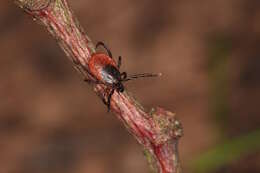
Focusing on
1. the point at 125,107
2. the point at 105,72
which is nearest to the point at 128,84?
the point at 105,72

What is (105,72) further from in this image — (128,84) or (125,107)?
(128,84)

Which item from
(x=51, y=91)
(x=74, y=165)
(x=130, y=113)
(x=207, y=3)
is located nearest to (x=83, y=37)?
(x=130, y=113)

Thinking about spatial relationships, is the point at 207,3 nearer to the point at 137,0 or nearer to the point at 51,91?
the point at 137,0

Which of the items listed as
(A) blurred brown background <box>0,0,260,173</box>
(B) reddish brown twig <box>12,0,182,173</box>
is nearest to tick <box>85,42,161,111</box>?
(B) reddish brown twig <box>12,0,182,173</box>

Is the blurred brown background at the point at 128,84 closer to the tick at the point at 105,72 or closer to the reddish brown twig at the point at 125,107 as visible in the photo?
the tick at the point at 105,72

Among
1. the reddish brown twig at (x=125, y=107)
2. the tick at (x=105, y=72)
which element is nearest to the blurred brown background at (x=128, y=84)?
the tick at (x=105, y=72)

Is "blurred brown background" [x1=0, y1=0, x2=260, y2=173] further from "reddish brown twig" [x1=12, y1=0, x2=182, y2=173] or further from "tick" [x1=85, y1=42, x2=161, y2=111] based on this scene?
"reddish brown twig" [x1=12, y1=0, x2=182, y2=173]

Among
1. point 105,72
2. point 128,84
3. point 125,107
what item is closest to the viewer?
point 125,107
